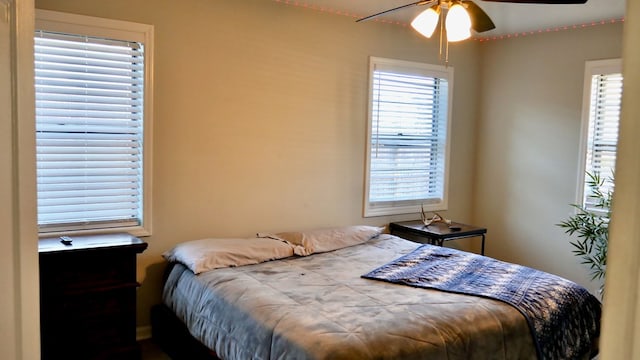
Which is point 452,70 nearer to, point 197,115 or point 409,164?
point 409,164

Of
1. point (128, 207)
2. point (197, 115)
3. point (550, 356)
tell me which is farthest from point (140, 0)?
point (550, 356)

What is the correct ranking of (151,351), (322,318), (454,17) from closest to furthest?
1. (322,318)
2. (454,17)
3. (151,351)

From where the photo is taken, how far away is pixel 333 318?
247 cm

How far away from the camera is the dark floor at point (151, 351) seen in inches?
132

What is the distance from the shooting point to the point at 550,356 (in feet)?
8.93

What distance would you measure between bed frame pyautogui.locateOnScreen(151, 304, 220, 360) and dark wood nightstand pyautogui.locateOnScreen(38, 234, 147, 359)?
0.79 ft

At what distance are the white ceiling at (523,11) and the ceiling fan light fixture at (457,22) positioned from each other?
3.85 ft

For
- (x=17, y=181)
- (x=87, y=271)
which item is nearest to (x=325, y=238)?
(x=87, y=271)

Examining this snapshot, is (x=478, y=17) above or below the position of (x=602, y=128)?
above

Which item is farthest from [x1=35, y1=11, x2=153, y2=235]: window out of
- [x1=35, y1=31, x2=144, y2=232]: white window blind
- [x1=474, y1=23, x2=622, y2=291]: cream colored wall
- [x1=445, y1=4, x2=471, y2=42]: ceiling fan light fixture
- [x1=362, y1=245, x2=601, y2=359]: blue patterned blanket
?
[x1=474, y1=23, x2=622, y2=291]: cream colored wall

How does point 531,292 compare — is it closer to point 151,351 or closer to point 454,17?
point 454,17

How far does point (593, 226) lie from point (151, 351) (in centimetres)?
359

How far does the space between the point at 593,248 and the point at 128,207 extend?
12.4 ft

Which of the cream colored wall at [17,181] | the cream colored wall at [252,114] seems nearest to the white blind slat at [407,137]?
the cream colored wall at [252,114]
